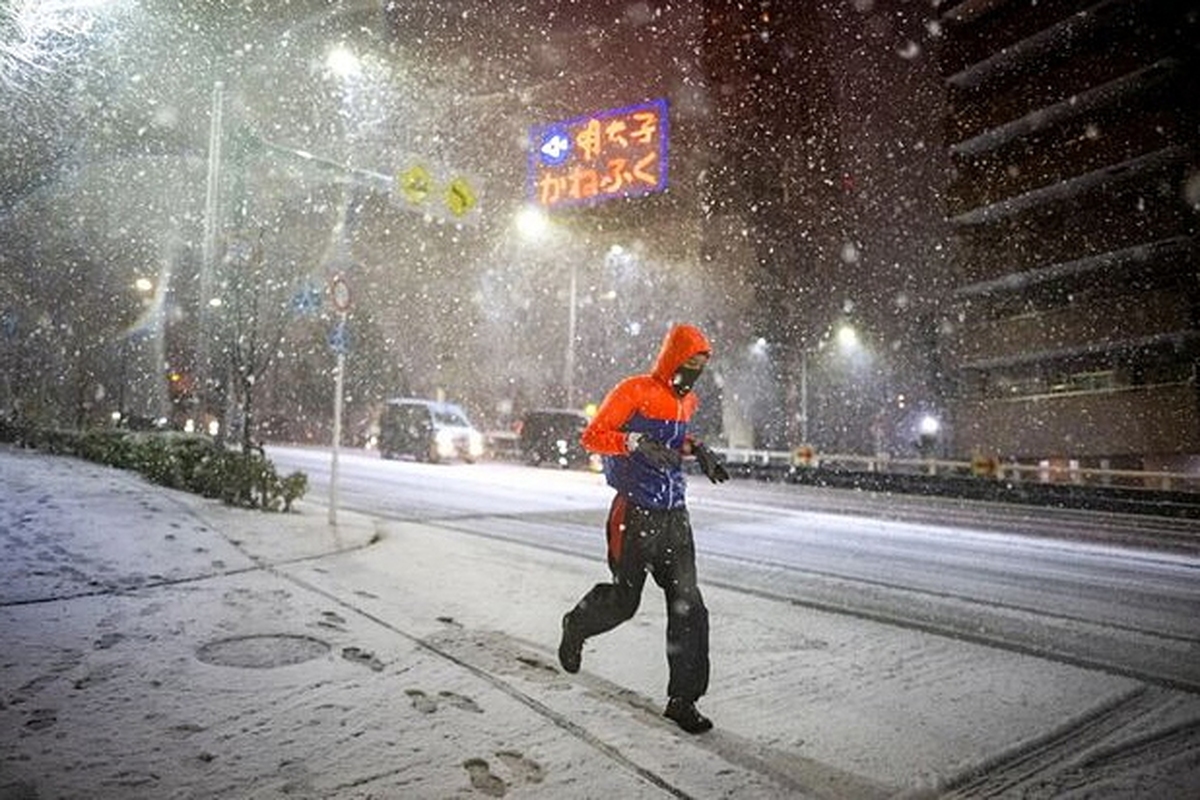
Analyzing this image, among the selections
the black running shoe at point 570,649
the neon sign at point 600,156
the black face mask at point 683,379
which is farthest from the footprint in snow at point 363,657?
the neon sign at point 600,156

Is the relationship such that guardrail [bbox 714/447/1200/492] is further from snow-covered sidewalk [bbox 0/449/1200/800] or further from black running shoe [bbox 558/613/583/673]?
black running shoe [bbox 558/613/583/673]

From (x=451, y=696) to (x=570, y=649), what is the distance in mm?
684

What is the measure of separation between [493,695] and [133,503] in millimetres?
8477

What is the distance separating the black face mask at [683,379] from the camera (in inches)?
149

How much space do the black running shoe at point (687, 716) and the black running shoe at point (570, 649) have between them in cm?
68

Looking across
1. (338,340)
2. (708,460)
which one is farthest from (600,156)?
(708,460)

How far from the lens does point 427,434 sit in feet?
A: 82.0

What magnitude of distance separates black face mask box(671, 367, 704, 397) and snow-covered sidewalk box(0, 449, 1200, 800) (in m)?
1.62

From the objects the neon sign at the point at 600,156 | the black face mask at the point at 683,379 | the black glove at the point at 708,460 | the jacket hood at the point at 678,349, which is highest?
the neon sign at the point at 600,156

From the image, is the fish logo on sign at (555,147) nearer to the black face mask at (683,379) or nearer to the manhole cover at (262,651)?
the manhole cover at (262,651)

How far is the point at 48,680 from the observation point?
12.3 ft

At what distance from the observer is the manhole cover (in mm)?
4195

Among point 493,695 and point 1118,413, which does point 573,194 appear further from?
point 1118,413

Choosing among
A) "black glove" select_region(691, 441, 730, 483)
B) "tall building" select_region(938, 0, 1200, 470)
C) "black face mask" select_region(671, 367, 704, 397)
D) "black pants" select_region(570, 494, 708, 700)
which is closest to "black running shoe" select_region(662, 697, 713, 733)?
"black pants" select_region(570, 494, 708, 700)
